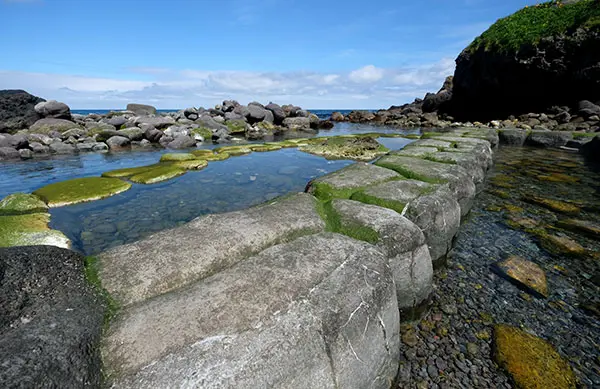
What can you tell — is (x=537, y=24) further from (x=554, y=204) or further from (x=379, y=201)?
(x=379, y=201)

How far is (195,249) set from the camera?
3113 mm

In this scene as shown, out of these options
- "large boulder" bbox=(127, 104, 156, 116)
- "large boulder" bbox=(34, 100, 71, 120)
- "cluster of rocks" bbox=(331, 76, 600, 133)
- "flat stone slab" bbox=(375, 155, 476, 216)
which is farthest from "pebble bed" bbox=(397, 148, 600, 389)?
"large boulder" bbox=(127, 104, 156, 116)

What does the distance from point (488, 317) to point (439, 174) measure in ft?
10.5

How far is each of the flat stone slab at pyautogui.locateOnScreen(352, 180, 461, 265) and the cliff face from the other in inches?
1545

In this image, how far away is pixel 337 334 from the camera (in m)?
2.41

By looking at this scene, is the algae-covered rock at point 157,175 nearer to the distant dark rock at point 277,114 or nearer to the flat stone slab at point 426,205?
the flat stone slab at point 426,205

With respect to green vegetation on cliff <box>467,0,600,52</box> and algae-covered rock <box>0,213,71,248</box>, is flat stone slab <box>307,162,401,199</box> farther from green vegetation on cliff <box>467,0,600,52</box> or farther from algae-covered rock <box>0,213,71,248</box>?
green vegetation on cliff <box>467,0,600,52</box>

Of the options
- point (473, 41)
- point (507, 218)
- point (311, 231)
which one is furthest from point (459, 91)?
point (311, 231)

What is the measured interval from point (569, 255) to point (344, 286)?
19.1ft

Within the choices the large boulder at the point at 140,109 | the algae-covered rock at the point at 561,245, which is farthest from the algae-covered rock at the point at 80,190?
the large boulder at the point at 140,109

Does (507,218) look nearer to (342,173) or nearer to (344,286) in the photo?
(342,173)

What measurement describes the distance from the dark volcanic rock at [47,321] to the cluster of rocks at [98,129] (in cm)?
2202

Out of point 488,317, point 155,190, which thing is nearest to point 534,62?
point 488,317

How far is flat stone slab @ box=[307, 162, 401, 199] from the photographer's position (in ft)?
17.9
